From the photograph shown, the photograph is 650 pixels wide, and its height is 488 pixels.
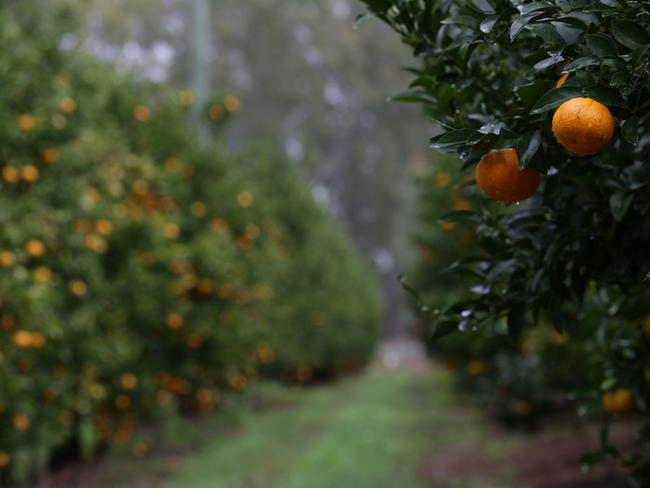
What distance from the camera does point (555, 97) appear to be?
4.31ft

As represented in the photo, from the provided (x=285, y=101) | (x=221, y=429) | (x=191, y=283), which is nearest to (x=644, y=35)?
(x=191, y=283)

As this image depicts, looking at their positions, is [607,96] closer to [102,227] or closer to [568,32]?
[568,32]

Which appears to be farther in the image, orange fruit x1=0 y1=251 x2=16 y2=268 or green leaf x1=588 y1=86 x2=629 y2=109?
orange fruit x1=0 y1=251 x2=16 y2=268

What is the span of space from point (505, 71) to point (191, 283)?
540 cm

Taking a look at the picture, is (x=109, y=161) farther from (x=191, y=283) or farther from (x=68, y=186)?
(x=191, y=283)

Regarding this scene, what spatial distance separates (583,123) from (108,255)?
5183mm

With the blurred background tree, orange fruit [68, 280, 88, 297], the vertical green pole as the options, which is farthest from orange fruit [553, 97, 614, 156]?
the blurred background tree

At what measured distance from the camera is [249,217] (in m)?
8.26

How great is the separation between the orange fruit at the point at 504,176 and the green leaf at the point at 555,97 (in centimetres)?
11

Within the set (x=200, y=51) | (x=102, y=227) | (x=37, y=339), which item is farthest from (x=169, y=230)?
(x=200, y=51)

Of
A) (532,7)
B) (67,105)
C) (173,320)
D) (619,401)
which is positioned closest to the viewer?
(532,7)

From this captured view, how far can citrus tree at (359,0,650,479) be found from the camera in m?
1.31

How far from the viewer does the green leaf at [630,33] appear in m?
1.28

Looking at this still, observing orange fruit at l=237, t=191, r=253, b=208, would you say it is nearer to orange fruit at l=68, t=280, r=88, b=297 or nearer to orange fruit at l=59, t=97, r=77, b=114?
orange fruit at l=59, t=97, r=77, b=114
